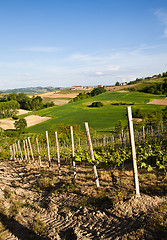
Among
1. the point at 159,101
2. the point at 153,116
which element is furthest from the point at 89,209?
the point at 159,101

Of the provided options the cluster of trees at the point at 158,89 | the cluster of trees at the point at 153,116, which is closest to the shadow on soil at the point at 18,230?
A: the cluster of trees at the point at 153,116

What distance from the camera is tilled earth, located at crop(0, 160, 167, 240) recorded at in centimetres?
374

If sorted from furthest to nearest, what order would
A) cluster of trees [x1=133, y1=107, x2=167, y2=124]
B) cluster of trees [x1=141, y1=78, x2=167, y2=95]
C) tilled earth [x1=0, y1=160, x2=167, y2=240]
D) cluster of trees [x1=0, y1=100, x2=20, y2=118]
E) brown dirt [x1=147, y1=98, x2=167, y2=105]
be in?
cluster of trees [x1=0, y1=100, x2=20, y2=118] < cluster of trees [x1=141, y1=78, x2=167, y2=95] < brown dirt [x1=147, y1=98, x2=167, y2=105] < cluster of trees [x1=133, y1=107, x2=167, y2=124] < tilled earth [x1=0, y1=160, x2=167, y2=240]

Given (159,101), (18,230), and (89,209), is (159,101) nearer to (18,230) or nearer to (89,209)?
(89,209)

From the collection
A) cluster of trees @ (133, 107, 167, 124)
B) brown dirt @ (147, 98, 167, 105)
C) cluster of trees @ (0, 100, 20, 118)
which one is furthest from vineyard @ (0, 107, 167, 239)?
cluster of trees @ (0, 100, 20, 118)

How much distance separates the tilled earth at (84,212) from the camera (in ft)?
12.3

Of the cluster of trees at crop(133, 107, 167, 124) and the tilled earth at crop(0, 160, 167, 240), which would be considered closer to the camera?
the tilled earth at crop(0, 160, 167, 240)

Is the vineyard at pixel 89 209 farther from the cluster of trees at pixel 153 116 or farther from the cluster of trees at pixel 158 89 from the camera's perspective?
the cluster of trees at pixel 158 89

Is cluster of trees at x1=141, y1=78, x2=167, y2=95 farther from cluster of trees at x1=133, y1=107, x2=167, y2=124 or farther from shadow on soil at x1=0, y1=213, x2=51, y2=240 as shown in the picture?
shadow on soil at x1=0, y1=213, x2=51, y2=240

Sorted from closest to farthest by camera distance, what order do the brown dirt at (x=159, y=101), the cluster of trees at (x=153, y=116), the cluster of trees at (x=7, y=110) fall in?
the cluster of trees at (x=153, y=116)
the brown dirt at (x=159, y=101)
the cluster of trees at (x=7, y=110)

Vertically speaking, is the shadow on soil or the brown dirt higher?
the brown dirt

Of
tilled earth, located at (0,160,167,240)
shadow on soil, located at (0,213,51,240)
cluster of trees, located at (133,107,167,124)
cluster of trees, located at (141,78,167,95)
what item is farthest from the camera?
cluster of trees, located at (141,78,167,95)

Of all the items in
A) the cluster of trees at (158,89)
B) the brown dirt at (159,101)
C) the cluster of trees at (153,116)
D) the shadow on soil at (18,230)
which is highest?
the cluster of trees at (158,89)

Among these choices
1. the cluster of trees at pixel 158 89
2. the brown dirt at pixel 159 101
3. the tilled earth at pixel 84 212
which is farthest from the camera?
the cluster of trees at pixel 158 89
